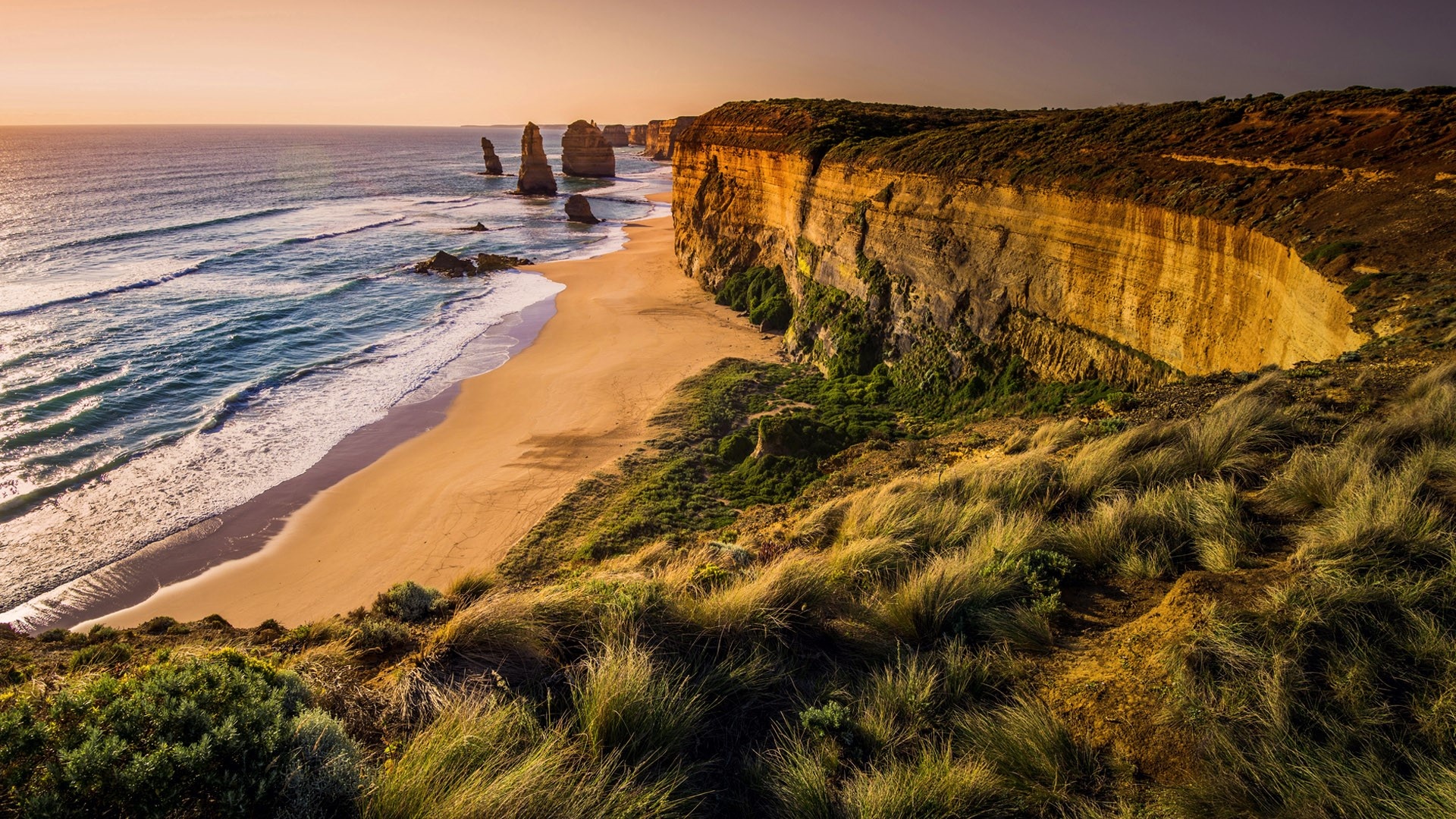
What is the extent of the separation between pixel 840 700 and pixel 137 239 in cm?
5700

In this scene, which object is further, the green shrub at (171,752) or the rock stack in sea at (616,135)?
the rock stack in sea at (616,135)

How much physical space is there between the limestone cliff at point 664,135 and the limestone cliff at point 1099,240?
331 ft

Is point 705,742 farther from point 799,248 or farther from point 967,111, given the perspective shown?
point 967,111

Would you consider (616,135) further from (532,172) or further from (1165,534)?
A: (1165,534)

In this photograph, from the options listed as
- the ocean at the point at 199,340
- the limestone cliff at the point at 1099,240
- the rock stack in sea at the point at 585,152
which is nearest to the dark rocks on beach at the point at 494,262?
the ocean at the point at 199,340

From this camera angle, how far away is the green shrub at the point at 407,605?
20.0ft

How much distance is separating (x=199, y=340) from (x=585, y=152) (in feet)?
246

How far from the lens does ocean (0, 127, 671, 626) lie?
1469cm

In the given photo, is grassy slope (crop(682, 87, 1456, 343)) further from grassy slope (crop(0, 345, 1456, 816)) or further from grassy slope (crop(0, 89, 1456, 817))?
grassy slope (crop(0, 345, 1456, 816))

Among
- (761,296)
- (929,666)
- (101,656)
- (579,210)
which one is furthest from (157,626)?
(579,210)

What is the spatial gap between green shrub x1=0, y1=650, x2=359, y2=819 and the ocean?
12.5 meters

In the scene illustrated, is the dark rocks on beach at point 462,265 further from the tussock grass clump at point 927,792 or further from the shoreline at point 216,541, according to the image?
the tussock grass clump at point 927,792

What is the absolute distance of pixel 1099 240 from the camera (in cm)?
1339

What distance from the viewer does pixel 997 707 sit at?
3725mm
